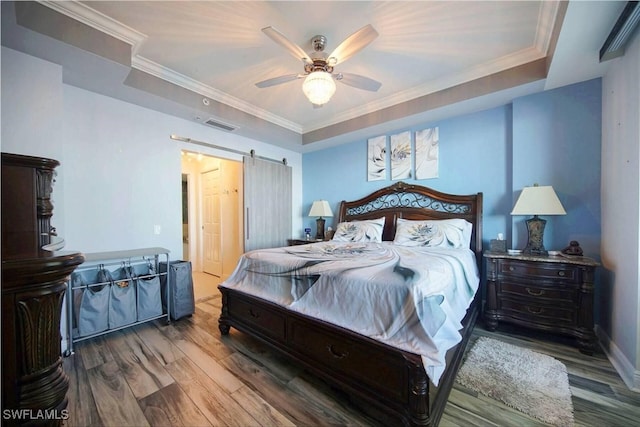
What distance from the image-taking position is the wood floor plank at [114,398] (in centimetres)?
152

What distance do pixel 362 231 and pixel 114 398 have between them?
2.99m

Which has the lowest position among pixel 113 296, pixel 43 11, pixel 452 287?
pixel 113 296

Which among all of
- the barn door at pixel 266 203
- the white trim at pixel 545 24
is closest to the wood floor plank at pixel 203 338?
the barn door at pixel 266 203

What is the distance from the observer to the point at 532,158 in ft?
9.33

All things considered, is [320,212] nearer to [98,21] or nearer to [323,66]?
[323,66]

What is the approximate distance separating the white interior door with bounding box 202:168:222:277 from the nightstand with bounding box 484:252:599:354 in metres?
4.54

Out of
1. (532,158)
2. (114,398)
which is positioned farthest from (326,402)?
(532,158)

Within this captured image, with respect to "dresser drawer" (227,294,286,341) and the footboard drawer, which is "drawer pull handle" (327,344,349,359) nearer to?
the footboard drawer

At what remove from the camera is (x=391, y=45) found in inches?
96.1

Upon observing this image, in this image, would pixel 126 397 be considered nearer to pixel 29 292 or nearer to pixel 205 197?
pixel 29 292

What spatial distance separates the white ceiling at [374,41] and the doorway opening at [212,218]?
1738 millimetres

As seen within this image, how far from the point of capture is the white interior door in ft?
16.8

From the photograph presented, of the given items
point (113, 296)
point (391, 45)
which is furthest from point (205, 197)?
point (391, 45)

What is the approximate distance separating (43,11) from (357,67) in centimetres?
266
